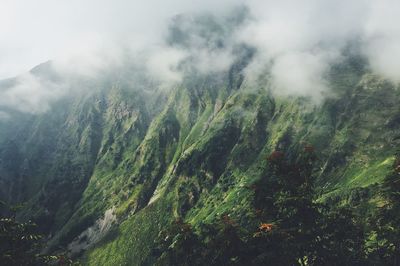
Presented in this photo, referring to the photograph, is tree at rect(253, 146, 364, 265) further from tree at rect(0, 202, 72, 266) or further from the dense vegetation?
tree at rect(0, 202, 72, 266)

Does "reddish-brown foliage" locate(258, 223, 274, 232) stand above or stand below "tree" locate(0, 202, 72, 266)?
below

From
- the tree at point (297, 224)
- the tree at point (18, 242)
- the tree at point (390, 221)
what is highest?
the tree at point (18, 242)

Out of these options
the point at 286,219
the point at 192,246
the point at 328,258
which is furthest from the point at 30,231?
the point at 328,258

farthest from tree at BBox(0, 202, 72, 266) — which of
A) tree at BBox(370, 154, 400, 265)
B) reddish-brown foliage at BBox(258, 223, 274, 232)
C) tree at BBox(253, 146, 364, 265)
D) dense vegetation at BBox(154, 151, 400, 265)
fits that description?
tree at BBox(370, 154, 400, 265)

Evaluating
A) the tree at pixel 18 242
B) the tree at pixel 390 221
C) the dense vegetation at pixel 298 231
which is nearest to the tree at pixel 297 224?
the dense vegetation at pixel 298 231

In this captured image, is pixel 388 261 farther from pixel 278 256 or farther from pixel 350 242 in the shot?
pixel 278 256

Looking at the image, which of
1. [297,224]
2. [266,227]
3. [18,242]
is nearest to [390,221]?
[297,224]

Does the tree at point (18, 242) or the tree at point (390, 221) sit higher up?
the tree at point (18, 242)

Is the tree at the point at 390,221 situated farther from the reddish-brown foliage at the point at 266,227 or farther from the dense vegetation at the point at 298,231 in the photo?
the reddish-brown foliage at the point at 266,227

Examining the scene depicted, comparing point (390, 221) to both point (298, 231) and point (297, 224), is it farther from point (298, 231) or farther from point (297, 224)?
point (298, 231)

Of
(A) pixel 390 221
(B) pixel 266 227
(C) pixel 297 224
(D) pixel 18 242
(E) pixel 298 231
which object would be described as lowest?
(A) pixel 390 221

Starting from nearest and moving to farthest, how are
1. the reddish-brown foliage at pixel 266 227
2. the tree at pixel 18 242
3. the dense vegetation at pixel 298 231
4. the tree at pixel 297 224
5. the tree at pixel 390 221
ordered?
1. the tree at pixel 18 242
2. the reddish-brown foliage at pixel 266 227
3. the tree at pixel 297 224
4. the dense vegetation at pixel 298 231
5. the tree at pixel 390 221

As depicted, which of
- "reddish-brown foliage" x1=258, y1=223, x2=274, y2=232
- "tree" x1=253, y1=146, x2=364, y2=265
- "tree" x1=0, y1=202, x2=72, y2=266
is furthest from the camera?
"tree" x1=253, y1=146, x2=364, y2=265
